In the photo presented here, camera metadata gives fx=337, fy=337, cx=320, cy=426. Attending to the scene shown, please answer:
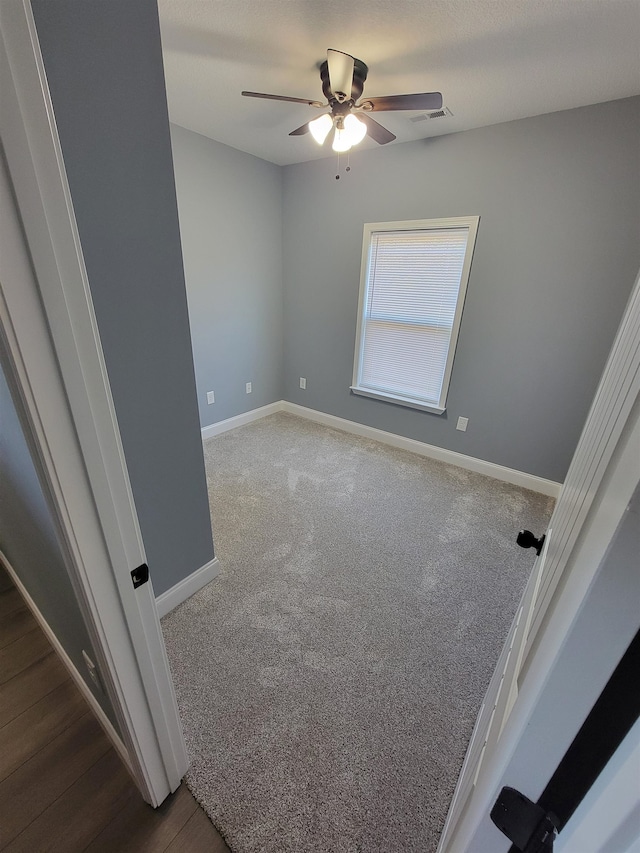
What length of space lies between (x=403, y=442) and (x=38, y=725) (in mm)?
2943

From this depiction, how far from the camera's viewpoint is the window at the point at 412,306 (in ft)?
8.77

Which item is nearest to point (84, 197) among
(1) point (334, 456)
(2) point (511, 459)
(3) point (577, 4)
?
(3) point (577, 4)

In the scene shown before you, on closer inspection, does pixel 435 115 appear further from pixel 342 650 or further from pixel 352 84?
pixel 342 650

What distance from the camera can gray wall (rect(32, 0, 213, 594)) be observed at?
2.97 ft

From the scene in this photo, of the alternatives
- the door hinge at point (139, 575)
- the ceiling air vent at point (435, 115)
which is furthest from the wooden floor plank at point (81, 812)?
the ceiling air vent at point (435, 115)

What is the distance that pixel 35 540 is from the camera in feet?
3.45

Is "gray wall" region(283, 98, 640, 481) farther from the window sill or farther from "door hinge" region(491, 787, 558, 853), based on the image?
"door hinge" region(491, 787, 558, 853)

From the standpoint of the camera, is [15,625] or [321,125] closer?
[15,625]

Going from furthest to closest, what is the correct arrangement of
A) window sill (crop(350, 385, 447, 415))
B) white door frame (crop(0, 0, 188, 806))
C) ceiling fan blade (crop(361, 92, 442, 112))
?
window sill (crop(350, 385, 447, 415)) → ceiling fan blade (crop(361, 92, 442, 112)) → white door frame (crop(0, 0, 188, 806))

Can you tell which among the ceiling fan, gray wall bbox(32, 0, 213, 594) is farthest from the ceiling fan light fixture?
gray wall bbox(32, 0, 213, 594)

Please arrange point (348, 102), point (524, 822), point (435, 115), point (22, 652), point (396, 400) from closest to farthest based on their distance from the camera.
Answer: point (524, 822) < point (22, 652) < point (348, 102) < point (435, 115) < point (396, 400)

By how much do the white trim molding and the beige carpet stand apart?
0.17m

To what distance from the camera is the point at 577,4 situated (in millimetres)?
1301

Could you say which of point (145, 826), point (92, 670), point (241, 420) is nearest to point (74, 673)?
point (92, 670)
